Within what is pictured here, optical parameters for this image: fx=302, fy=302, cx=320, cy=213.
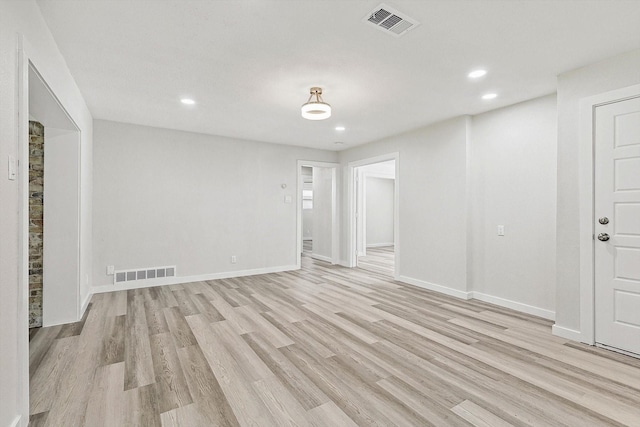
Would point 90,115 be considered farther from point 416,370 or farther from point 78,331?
point 416,370

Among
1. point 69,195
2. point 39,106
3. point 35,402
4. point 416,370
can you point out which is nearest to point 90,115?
point 69,195

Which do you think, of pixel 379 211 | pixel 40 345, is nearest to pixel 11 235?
pixel 40 345

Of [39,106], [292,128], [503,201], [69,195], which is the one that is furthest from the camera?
[292,128]

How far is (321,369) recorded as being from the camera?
2.32 metres

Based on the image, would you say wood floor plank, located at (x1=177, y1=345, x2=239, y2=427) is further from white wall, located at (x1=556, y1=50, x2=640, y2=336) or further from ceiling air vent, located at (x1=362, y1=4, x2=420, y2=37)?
white wall, located at (x1=556, y1=50, x2=640, y2=336)

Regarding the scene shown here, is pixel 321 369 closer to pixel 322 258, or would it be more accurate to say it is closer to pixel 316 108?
pixel 316 108

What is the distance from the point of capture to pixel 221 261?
545 centimetres

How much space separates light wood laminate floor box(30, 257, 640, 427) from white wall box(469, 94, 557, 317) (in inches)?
14.9

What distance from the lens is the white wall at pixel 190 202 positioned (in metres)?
4.59

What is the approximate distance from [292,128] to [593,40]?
3668 millimetres

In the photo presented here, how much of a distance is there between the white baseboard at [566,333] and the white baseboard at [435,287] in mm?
Answer: 1246

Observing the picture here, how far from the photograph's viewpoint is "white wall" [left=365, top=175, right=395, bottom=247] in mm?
10398

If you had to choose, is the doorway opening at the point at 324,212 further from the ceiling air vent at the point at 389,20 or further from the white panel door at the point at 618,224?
the white panel door at the point at 618,224

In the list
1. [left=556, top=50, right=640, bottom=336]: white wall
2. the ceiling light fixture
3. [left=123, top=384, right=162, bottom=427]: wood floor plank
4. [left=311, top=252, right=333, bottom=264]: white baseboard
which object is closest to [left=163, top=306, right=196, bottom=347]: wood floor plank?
[left=123, top=384, right=162, bottom=427]: wood floor plank
